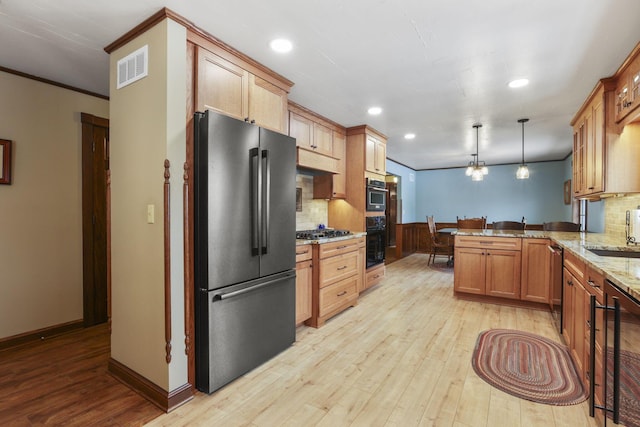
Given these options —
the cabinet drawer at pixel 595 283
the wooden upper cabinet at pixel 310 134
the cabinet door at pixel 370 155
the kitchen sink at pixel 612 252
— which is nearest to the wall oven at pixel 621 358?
the cabinet drawer at pixel 595 283

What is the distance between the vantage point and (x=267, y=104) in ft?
8.99

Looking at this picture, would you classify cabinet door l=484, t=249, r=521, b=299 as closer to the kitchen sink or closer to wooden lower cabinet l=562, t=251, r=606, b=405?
wooden lower cabinet l=562, t=251, r=606, b=405

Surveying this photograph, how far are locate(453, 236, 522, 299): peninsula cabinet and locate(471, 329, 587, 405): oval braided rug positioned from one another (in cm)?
98

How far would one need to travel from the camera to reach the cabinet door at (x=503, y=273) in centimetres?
392

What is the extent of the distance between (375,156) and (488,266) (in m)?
2.20

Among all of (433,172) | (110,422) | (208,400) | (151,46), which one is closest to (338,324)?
(208,400)

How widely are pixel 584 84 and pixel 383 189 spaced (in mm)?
2646

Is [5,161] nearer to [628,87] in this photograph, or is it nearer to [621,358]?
[621,358]

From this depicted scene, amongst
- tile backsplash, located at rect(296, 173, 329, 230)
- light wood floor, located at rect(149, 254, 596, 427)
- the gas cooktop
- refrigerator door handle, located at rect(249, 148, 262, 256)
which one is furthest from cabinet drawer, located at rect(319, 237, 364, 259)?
refrigerator door handle, located at rect(249, 148, 262, 256)

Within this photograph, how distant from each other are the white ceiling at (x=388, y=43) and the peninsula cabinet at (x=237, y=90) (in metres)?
0.13

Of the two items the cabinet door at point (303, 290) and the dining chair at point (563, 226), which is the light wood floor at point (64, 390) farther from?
the dining chair at point (563, 226)

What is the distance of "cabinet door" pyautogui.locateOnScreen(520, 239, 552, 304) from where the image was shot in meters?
3.74

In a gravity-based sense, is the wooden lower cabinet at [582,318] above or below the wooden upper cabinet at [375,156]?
below

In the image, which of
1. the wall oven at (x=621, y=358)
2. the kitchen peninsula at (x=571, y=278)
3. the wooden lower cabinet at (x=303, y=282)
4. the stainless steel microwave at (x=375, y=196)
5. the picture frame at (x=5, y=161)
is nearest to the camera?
the wall oven at (x=621, y=358)
